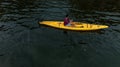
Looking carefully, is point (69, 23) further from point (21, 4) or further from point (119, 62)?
point (21, 4)

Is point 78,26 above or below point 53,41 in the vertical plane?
above

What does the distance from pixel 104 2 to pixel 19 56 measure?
23.0 metres

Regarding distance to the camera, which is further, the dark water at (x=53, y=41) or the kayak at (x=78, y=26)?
the kayak at (x=78, y=26)

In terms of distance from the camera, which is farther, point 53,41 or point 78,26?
point 78,26

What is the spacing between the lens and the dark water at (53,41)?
17.1 metres

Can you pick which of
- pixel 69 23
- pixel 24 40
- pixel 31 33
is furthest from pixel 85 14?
pixel 24 40

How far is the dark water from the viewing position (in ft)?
56.1

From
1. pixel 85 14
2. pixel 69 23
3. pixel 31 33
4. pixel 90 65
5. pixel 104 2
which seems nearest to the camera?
pixel 90 65

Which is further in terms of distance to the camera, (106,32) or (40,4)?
(40,4)

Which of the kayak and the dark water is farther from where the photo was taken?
the kayak

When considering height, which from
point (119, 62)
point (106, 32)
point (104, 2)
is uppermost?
point (104, 2)

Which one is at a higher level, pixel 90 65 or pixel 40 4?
pixel 40 4

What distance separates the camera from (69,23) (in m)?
23.8

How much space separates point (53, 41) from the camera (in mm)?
20578
